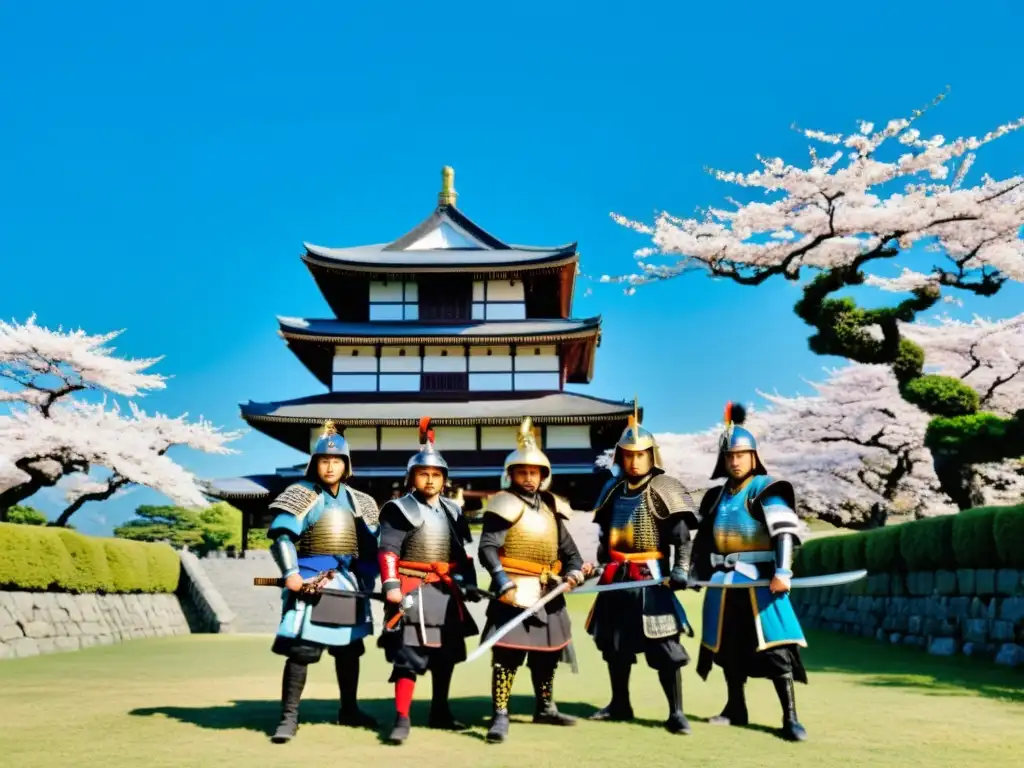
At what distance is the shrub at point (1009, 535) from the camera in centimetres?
866

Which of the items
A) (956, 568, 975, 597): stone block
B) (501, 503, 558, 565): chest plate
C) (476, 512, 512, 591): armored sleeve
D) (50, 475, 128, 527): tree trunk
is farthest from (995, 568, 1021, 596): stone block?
(50, 475, 128, 527): tree trunk

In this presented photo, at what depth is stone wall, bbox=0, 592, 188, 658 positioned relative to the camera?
35.9ft

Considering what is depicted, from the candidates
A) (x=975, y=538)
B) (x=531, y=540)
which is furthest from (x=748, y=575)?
(x=975, y=538)

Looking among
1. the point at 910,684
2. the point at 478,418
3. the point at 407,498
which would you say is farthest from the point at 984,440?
the point at 478,418

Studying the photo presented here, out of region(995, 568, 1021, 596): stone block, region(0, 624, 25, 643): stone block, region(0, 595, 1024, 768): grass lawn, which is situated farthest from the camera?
region(0, 624, 25, 643): stone block

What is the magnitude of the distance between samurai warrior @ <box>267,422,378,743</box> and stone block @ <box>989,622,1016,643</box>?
6.65 m

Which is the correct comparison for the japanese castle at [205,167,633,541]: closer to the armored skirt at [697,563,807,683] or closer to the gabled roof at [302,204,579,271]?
the gabled roof at [302,204,579,271]

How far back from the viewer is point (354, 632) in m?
5.07

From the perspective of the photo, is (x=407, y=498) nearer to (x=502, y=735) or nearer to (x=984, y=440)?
(x=502, y=735)

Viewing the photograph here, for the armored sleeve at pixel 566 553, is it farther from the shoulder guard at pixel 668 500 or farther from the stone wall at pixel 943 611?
the stone wall at pixel 943 611

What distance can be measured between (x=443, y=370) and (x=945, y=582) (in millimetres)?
18354

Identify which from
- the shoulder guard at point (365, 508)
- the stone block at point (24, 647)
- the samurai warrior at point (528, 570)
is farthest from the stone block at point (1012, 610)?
the stone block at point (24, 647)

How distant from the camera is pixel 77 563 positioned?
503 inches

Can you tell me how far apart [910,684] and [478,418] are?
17.6m
